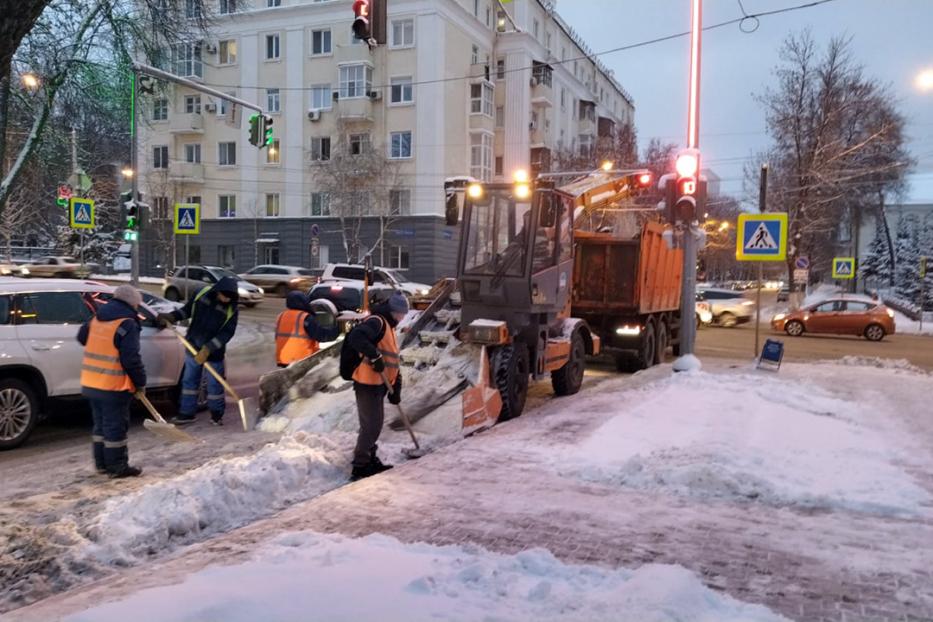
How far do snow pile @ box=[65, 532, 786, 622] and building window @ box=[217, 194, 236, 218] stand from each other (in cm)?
4502

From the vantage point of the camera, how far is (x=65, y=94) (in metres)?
17.5

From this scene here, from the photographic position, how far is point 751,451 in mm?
6500

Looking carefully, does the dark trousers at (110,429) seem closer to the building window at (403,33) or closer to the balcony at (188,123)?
the building window at (403,33)

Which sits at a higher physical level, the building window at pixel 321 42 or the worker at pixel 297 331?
the building window at pixel 321 42

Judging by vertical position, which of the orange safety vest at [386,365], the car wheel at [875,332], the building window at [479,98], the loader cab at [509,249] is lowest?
the car wheel at [875,332]

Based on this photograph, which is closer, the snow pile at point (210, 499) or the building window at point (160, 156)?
the snow pile at point (210, 499)

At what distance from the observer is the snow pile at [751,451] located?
5660 millimetres

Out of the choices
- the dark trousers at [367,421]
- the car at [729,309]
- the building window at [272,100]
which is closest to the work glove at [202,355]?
the dark trousers at [367,421]

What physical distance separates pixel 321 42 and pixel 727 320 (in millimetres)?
29117

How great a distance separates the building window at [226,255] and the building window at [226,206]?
78.5 inches

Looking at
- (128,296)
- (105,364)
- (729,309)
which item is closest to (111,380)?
(105,364)

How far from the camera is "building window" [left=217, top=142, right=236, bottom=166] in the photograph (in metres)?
46.1

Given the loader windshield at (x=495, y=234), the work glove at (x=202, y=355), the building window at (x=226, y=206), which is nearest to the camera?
the work glove at (x=202, y=355)

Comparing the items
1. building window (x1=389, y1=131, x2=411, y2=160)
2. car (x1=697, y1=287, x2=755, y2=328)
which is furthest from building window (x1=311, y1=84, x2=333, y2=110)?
car (x1=697, y1=287, x2=755, y2=328)
